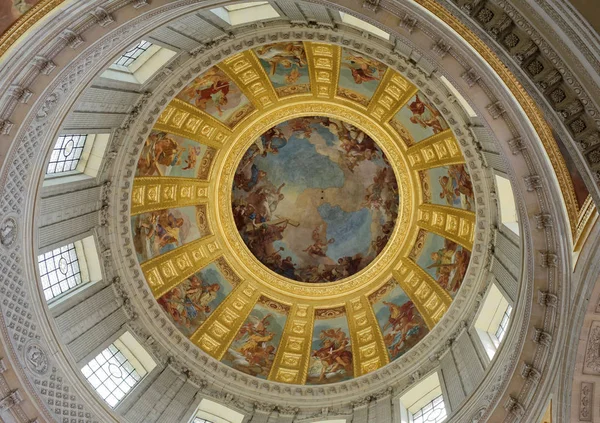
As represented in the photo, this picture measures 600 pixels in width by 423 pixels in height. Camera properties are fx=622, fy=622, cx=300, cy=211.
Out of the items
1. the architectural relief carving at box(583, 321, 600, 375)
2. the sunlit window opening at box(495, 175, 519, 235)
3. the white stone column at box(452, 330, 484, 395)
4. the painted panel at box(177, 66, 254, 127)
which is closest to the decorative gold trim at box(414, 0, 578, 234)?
the architectural relief carving at box(583, 321, 600, 375)

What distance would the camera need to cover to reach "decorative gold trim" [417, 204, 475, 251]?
70.5 ft

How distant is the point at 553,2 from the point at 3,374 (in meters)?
13.8

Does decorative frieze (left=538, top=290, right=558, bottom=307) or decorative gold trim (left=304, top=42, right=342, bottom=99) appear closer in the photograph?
decorative frieze (left=538, top=290, right=558, bottom=307)

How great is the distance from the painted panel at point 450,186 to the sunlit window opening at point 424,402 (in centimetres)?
603

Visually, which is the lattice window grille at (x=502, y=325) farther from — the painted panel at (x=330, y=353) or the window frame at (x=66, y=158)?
the window frame at (x=66, y=158)

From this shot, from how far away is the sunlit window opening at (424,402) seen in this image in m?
18.7

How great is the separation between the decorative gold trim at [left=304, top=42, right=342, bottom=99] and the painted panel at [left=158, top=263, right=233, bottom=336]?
8.28m

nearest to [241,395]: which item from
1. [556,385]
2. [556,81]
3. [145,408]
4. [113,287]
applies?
[145,408]

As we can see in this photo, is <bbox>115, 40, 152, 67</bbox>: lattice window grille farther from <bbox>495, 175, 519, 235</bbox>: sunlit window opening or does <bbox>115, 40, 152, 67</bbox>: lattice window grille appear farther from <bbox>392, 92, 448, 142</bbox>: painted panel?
<bbox>495, 175, 519, 235</bbox>: sunlit window opening

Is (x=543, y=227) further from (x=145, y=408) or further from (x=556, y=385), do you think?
(x=145, y=408)

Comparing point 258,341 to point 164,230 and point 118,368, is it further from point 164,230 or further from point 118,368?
point 118,368

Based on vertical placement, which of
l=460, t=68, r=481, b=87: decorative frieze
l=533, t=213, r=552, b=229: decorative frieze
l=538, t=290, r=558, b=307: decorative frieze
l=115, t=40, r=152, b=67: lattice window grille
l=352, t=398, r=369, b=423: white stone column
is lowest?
l=352, t=398, r=369, b=423: white stone column

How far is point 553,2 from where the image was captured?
8.41m

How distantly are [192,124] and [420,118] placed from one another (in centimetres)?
830
